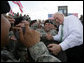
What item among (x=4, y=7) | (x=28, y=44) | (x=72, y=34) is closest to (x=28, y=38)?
(x=28, y=44)

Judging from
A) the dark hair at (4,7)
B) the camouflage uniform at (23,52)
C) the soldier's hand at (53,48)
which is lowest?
the soldier's hand at (53,48)

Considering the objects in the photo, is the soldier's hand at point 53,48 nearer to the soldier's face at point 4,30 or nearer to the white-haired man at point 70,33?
the white-haired man at point 70,33

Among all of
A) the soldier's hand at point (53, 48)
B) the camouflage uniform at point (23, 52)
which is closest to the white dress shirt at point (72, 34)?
the soldier's hand at point (53, 48)

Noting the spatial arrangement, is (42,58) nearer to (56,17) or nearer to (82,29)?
(82,29)

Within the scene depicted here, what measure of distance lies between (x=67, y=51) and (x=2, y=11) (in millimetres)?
1640

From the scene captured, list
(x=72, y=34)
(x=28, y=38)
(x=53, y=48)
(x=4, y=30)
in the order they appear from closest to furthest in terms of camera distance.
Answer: (x=4, y=30), (x=28, y=38), (x=53, y=48), (x=72, y=34)

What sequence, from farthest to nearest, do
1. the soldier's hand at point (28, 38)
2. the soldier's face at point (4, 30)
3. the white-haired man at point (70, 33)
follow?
the white-haired man at point (70, 33) < the soldier's hand at point (28, 38) < the soldier's face at point (4, 30)

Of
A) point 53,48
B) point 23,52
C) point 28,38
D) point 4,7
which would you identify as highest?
point 4,7

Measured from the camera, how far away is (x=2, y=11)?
3.76 ft

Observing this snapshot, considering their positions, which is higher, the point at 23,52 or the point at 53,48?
the point at 23,52

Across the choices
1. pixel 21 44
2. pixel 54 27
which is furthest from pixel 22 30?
pixel 54 27

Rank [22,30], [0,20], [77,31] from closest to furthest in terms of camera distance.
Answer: [0,20] < [22,30] < [77,31]

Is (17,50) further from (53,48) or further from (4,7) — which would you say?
(53,48)

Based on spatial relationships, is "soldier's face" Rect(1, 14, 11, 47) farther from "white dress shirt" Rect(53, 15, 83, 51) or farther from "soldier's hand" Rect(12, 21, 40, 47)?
"white dress shirt" Rect(53, 15, 83, 51)
